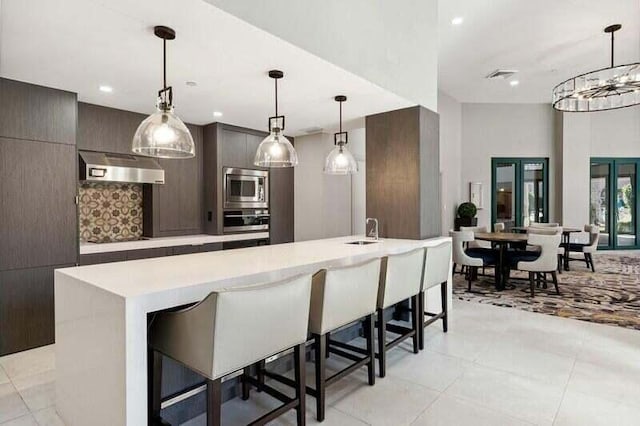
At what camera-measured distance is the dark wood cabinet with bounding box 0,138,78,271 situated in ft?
9.95

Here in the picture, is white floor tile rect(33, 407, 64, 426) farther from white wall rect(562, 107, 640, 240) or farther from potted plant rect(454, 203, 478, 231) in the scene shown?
white wall rect(562, 107, 640, 240)

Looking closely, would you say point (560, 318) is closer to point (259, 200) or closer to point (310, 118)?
point (310, 118)

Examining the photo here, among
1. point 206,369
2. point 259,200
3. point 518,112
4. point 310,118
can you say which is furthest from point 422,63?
point 518,112

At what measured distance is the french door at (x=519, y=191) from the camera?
9.59 metres

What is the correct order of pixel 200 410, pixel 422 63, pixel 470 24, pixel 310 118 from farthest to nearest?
pixel 470 24
pixel 310 118
pixel 422 63
pixel 200 410

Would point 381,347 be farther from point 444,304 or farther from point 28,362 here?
point 28,362

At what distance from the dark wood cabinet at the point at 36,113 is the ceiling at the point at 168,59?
0.37 feet

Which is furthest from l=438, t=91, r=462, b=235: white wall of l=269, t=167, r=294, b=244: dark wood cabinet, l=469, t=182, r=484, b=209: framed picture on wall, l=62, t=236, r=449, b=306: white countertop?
l=62, t=236, r=449, b=306: white countertop

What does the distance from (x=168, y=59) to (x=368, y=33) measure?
5.41ft

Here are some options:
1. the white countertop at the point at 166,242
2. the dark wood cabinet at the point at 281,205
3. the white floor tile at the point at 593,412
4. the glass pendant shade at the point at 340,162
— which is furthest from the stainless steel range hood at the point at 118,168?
the white floor tile at the point at 593,412

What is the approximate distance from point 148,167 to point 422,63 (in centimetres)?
333

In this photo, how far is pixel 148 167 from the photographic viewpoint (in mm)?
4191

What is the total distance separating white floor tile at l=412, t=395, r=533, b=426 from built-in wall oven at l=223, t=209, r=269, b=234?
3486mm

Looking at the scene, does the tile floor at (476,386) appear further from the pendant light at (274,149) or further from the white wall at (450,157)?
the white wall at (450,157)
